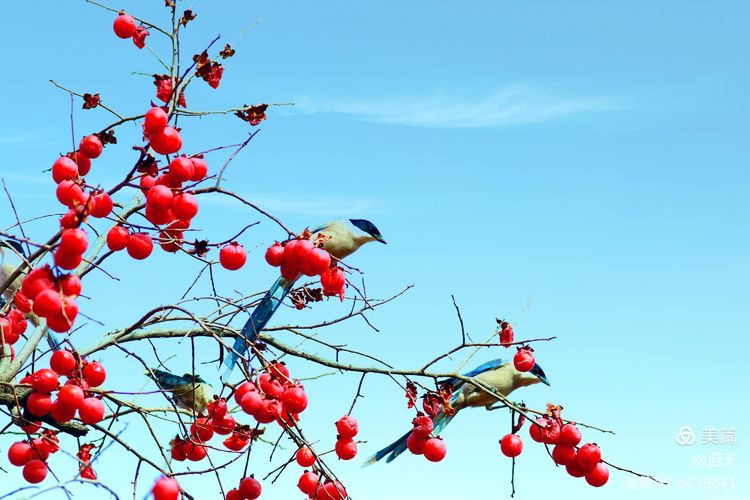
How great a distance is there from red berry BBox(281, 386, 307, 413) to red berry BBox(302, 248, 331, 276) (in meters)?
0.35

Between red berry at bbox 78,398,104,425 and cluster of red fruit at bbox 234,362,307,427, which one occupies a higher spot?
cluster of red fruit at bbox 234,362,307,427

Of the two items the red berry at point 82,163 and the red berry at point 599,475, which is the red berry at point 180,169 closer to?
the red berry at point 82,163

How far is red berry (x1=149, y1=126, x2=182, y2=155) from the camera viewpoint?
7.97 feet

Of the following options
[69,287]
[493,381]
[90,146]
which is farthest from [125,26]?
[493,381]

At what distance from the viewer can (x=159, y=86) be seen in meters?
3.17

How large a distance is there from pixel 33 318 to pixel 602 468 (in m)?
2.69

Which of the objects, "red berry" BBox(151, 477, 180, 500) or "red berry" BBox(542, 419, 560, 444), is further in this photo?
"red berry" BBox(542, 419, 560, 444)

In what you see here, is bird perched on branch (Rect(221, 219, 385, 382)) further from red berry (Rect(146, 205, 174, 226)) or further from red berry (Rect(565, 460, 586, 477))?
red berry (Rect(565, 460, 586, 477))

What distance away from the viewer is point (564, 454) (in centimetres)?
287

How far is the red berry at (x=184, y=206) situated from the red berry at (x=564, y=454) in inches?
59.0

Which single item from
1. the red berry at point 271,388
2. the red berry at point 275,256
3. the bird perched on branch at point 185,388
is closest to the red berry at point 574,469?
the red berry at point 271,388

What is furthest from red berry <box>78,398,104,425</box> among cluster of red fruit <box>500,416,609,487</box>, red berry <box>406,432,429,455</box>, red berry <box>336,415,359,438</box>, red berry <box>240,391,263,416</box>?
cluster of red fruit <box>500,416,609,487</box>

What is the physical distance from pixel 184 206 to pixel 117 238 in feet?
0.76

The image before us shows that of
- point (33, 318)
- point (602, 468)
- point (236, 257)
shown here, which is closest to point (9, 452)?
point (236, 257)
